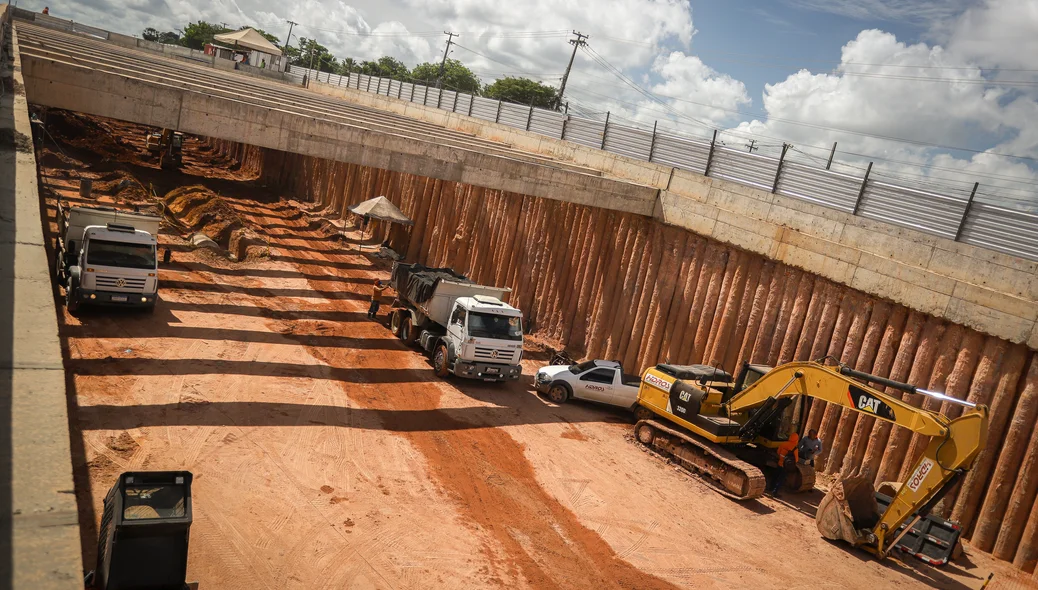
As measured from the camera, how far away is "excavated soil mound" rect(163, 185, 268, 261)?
88.7 ft

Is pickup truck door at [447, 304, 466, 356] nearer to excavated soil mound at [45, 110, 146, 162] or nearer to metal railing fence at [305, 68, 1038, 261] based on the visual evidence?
metal railing fence at [305, 68, 1038, 261]

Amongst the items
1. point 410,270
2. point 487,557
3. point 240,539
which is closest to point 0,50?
point 410,270

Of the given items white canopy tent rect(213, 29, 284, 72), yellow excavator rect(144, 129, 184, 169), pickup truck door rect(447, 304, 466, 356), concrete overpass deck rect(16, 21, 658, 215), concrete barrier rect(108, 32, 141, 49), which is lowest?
pickup truck door rect(447, 304, 466, 356)

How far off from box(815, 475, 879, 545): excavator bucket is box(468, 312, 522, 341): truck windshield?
26.7 feet

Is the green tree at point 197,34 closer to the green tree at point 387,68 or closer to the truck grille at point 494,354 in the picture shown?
the green tree at point 387,68

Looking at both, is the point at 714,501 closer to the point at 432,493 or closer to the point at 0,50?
the point at 432,493

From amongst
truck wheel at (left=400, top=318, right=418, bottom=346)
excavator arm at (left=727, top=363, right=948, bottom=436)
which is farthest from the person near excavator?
truck wheel at (left=400, top=318, right=418, bottom=346)

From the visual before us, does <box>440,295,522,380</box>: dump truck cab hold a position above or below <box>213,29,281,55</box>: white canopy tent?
below

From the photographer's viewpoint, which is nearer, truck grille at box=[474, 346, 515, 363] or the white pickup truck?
truck grille at box=[474, 346, 515, 363]

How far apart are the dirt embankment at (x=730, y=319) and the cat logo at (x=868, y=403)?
7.06 ft

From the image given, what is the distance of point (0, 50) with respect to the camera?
17.5 metres

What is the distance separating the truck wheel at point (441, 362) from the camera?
17737 millimetres

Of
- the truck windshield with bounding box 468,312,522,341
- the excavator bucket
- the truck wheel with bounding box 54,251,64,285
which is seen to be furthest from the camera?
the truck wheel with bounding box 54,251,64,285

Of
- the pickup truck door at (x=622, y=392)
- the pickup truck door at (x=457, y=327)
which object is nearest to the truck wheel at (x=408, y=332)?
the pickup truck door at (x=457, y=327)
